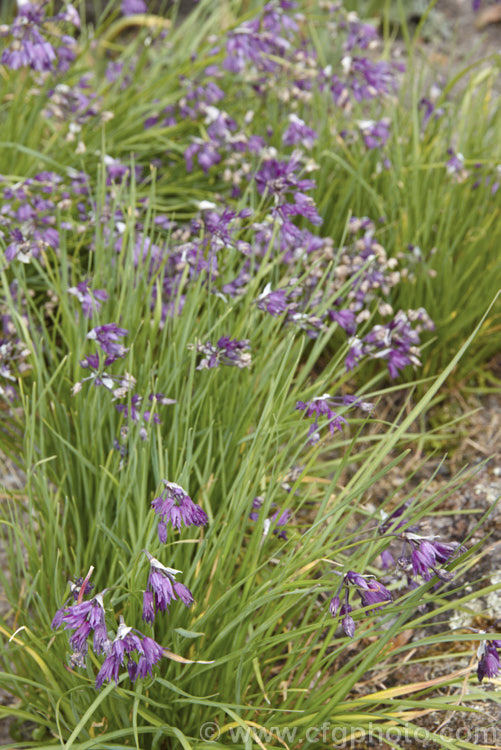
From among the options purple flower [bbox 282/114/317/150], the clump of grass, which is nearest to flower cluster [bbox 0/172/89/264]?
the clump of grass

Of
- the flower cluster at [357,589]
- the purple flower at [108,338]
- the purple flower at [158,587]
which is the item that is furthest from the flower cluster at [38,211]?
the flower cluster at [357,589]

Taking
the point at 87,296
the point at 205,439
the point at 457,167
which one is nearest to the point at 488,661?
the point at 205,439

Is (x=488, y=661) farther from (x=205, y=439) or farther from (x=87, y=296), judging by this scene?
(x=87, y=296)

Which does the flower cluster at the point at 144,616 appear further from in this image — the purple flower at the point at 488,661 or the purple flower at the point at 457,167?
the purple flower at the point at 457,167

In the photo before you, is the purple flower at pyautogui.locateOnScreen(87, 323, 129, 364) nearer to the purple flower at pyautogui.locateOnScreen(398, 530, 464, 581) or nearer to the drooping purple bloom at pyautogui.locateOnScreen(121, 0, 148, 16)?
the purple flower at pyautogui.locateOnScreen(398, 530, 464, 581)

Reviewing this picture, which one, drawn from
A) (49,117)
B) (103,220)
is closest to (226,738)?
(103,220)
